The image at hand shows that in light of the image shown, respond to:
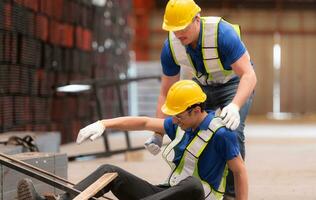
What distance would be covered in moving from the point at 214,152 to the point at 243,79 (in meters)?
0.66

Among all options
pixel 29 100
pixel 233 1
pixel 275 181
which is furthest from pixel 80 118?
pixel 233 1

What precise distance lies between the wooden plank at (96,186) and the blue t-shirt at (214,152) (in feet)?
1.46

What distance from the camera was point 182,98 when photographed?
14.4 ft

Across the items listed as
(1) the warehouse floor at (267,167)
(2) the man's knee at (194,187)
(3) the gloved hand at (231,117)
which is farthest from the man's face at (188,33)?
(1) the warehouse floor at (267,167)

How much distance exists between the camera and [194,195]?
4289 mm

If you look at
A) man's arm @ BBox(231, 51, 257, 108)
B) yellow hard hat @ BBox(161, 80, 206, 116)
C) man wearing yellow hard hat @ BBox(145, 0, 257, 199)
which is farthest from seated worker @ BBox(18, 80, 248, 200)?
man's arm @ BBox(231, 51, 257, 108)

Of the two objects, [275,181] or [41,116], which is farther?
[41,116]

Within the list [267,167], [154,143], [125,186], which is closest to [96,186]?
[125,186]

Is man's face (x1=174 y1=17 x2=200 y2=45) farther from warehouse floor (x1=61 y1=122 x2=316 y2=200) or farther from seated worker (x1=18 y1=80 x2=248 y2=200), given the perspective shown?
warehouse floor (x1=61 y1=122 x2=316 y2=200)

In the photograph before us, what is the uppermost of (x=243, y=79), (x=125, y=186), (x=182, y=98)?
(x=243, y=79)

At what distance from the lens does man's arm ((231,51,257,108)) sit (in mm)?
4805

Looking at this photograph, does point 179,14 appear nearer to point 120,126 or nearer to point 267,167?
point 120,126

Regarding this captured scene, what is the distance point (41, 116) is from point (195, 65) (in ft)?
23.5

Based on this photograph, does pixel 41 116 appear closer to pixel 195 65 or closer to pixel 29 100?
pixel 29 100
